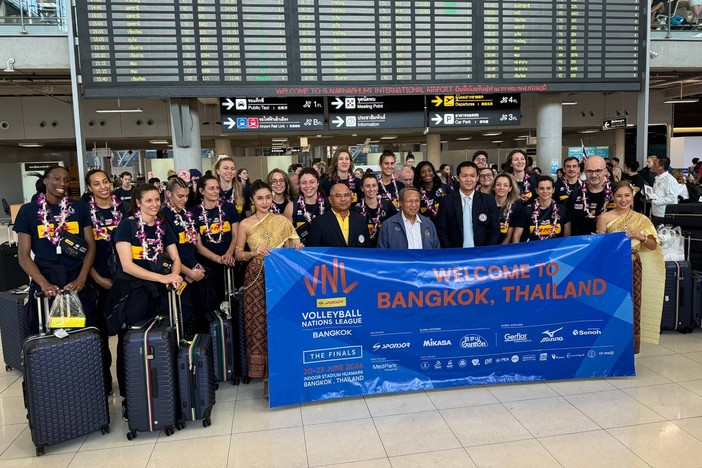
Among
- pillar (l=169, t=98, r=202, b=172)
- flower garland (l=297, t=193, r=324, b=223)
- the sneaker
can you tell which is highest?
pillar (l=169, t=98, r=202, b=172)

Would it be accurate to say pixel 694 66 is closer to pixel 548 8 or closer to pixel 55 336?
pixel 548 8

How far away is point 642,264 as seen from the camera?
436 centimetres

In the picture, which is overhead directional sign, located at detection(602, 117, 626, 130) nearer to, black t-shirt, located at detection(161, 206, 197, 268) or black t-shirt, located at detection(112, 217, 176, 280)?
black t-shirt, located at detection(161, 206, 197, 268)

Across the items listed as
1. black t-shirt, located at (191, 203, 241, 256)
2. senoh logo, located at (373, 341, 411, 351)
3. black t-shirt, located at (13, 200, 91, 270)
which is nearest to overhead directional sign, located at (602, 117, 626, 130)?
senoh logo, located at (373, 341, 411, 351)

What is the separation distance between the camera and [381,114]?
22.6ft

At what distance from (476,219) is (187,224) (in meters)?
2.38

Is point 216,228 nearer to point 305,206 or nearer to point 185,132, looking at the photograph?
point 305,206

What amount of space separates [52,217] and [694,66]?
9150 millimetres

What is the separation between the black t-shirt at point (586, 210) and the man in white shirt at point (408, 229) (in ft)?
A: 5.36

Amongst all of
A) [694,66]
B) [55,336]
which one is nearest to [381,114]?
[55,336]

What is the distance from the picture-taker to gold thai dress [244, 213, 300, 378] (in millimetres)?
3836

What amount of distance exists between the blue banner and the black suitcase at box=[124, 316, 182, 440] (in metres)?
0.66

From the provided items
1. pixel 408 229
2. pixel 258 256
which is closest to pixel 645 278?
pixel 408 229

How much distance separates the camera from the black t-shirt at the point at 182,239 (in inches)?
159
